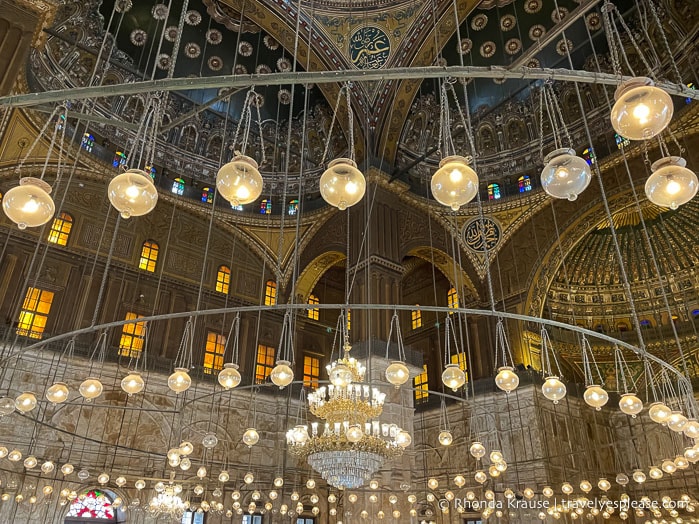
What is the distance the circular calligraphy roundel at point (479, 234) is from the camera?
13.9m

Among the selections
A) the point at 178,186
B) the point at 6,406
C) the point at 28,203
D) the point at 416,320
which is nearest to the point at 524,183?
the point at 416,320

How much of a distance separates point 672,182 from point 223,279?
1288cm

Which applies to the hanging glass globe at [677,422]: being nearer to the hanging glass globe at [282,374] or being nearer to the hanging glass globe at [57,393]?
the hanging glass globe at [282,374]

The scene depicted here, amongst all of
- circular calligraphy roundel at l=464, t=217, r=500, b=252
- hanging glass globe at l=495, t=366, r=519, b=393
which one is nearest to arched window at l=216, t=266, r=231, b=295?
circular calligraphy roundel at l=464, t=217, r=500, b=252

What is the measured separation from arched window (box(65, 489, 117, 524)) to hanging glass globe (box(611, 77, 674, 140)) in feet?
39.8

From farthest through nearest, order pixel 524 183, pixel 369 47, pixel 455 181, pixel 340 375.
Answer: pixel 524 183 → pixel 369 47 → pixel 340 375 → pixel 455 181

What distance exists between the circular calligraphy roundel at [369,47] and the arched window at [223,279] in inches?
265

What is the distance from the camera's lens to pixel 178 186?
1457 centimetres

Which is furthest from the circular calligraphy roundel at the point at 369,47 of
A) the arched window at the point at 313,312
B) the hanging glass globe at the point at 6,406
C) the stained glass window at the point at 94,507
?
the stained glass window at the point at 94,507

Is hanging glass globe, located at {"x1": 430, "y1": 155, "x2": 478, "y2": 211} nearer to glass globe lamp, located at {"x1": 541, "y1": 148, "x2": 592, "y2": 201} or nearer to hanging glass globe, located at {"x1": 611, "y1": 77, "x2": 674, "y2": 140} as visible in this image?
glass globe lamp, located at {"x1": 541, "y1": 148, "x2": 592, "y2": 201}

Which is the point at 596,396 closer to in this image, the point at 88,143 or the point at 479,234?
the point at 479,234

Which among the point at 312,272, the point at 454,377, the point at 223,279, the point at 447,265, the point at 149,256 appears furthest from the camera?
the point at 312,272

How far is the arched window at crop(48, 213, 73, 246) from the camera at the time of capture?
1211 centimetres

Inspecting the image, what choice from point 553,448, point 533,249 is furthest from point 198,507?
point 533,249
